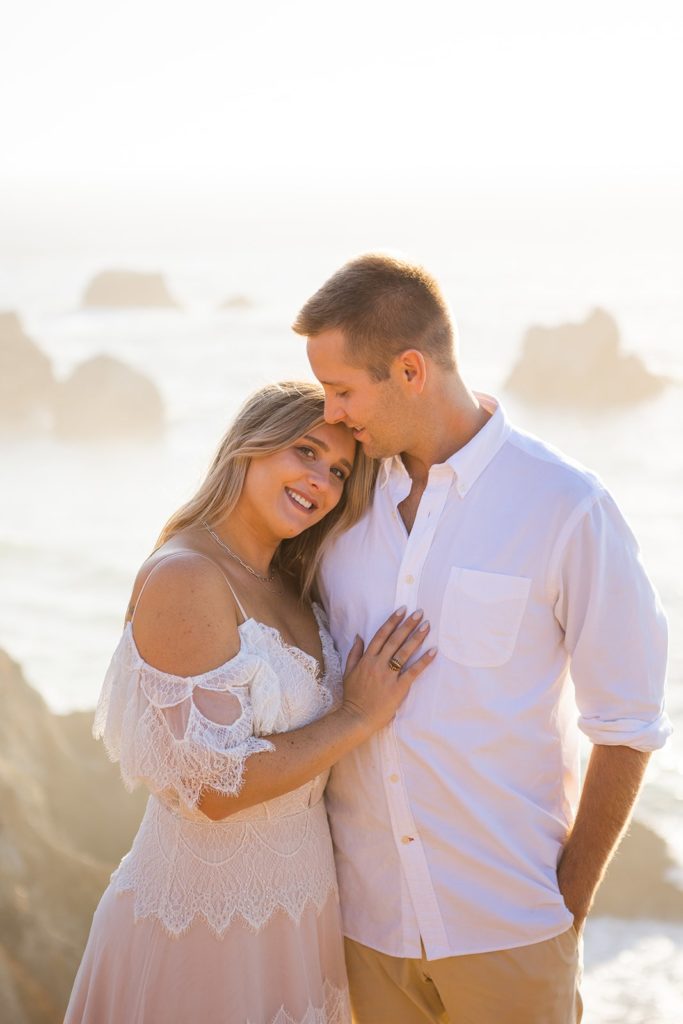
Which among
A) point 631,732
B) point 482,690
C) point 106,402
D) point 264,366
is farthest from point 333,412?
point 264,366

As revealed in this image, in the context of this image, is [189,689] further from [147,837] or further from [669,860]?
A: [669,860]

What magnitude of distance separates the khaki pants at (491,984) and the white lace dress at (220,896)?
190 mm

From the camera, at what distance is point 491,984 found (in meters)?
2.84

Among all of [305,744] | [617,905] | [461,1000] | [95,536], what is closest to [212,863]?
[305,744]

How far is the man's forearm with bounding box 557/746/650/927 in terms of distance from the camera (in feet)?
9.29

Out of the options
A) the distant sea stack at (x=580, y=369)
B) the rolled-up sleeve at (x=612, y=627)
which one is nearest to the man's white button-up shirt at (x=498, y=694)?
the rolled-up sleeve at (x=612, y=627)

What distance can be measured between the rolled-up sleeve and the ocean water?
1.03 metres

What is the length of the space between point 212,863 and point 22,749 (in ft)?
9.84

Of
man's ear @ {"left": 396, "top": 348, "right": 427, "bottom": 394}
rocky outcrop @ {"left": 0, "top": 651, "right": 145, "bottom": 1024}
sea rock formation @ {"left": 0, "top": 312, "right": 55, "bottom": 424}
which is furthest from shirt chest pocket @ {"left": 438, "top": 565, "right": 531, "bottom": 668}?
sea rock formation @ {"left": 0, "top": 312, "right": 55, "bottom": 424}

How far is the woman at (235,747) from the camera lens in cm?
269

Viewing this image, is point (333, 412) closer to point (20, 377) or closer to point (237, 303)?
point (20, 377)

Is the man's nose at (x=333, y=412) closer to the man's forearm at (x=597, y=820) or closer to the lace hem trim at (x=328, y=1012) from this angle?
the man's forearm at (x=597, y=820)

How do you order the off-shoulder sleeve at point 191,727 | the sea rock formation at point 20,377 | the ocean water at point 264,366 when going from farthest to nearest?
the sea rock formation at point 20,377
the ocean water at point 264,366
the off-shoulder sleeve at point 191,727

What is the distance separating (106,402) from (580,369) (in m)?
12.3
